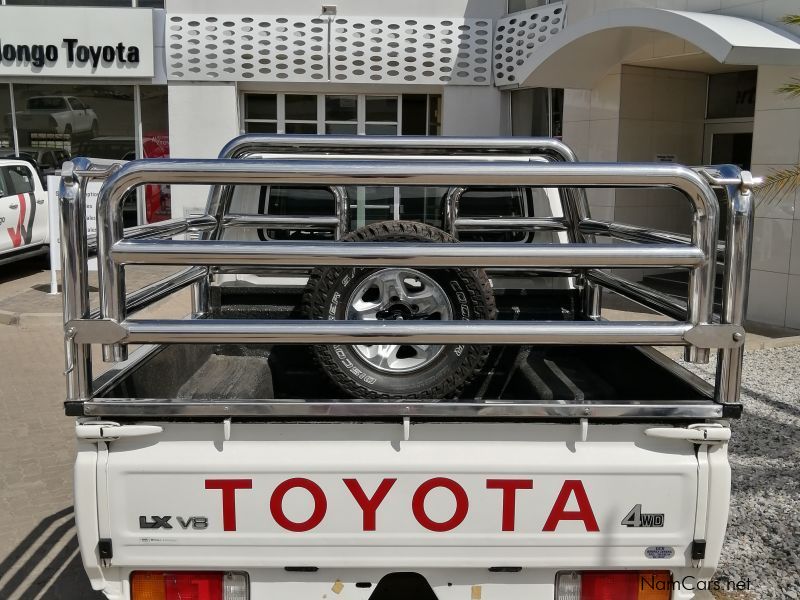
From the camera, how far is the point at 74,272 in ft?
7.44

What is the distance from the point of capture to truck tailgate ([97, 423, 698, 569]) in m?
2.31

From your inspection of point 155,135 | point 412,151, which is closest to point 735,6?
point 412,151

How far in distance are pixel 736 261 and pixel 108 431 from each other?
176 cm

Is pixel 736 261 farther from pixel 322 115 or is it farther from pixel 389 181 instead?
pixel 322 115

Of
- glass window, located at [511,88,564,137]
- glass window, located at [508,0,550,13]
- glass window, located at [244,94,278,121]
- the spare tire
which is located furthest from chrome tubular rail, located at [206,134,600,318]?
glass window, located at [244,94,278,121]

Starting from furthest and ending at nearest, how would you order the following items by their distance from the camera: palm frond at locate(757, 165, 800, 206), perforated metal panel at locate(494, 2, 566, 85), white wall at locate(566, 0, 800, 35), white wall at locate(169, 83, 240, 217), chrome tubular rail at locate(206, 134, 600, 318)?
white wall at locate(169, 83, 240, 217) < perforated metal panel at locate(494, 2, 566, 85) < white wall at locate(566, 0, 800, 35) < palm frond at locate(757, 165, 800, 206) < chrome tubular rail at locate(206, 134, 600, 318)

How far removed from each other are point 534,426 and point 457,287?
0.64 metres

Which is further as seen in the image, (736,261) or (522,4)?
(522,4)

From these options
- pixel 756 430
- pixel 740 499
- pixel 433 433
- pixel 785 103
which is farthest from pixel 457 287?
pixel 785 103

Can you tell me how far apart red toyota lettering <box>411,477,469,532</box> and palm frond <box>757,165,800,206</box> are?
4.99 meters

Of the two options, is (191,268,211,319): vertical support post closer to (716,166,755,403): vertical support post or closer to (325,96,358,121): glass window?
(716,166,755,403): vertical support post

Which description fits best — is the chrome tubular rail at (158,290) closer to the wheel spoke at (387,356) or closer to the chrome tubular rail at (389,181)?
the chrome tubular rail at (389,181)

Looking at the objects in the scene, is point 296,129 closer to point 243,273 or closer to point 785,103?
point 785,103

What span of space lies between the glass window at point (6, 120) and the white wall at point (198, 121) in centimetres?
366
